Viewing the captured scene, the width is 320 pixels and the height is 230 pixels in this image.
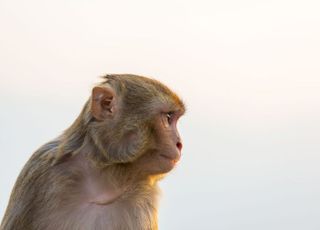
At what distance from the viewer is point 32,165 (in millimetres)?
4613

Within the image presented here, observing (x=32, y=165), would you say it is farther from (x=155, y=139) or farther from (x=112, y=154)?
(x=155, y=139)

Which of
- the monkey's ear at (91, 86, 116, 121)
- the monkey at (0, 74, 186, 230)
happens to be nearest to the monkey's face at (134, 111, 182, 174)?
the monkey at (0, 74, 186, 230)

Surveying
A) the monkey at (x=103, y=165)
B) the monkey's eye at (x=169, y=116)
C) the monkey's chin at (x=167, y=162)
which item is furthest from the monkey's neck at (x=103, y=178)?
the monkey's eye at (x=169, y=116)

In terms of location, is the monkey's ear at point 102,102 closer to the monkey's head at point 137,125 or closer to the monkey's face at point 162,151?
the monkey's head at point 137,125

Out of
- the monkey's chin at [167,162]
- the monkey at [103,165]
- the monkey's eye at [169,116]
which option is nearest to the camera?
the monkey at [103,165]

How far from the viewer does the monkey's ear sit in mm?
4625

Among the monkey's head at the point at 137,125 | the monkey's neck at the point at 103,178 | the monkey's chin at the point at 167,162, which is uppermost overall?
the monkey's head at the point at 137,125

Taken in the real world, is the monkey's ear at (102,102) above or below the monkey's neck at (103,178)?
above

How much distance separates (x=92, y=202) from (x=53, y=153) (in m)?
0.45

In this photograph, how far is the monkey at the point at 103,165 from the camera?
451 centimetres

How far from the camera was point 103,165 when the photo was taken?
4578 millimetres

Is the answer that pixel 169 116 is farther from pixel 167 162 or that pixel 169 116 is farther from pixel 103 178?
pixel 103 178

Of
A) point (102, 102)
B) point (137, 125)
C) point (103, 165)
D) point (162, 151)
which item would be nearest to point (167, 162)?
point (162, 151)

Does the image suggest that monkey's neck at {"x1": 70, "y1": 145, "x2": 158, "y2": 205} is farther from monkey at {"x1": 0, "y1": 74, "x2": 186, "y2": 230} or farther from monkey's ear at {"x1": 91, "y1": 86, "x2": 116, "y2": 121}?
monkey's ear at {"x1": 91, "y1": 86, "x2": 116, "y2": 121}
